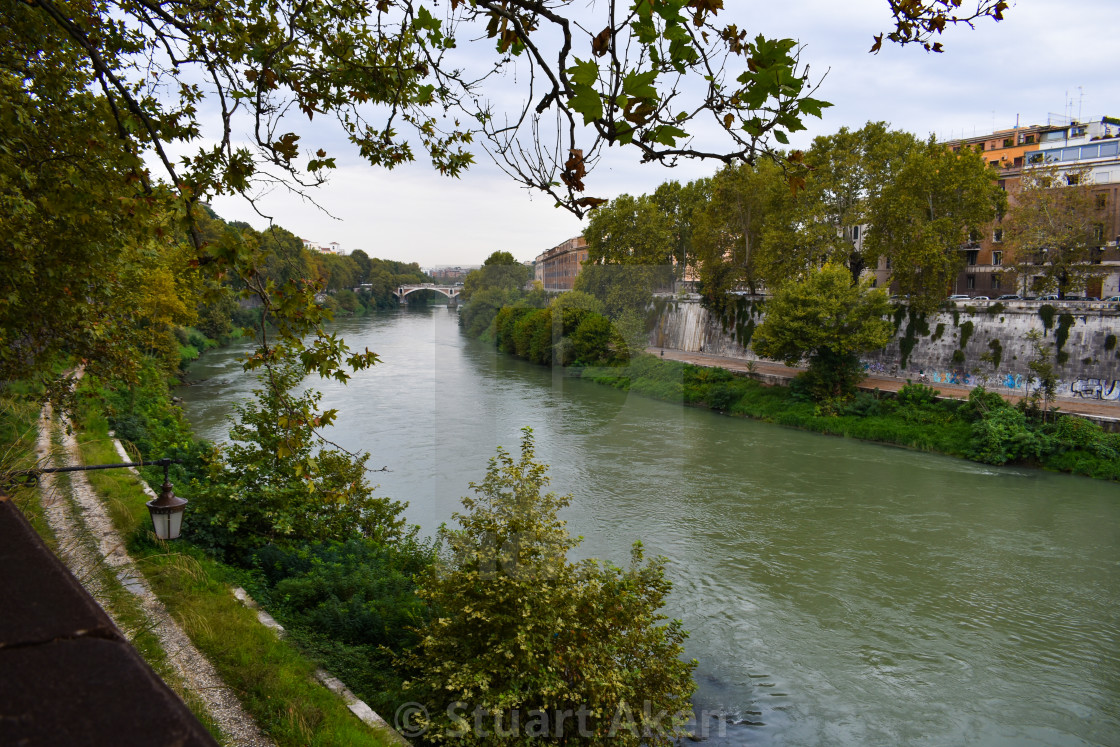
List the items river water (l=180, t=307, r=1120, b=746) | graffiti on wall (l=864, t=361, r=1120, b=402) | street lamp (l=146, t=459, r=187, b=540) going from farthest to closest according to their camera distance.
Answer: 1. graffiti on wall (l=864, t=361, r=1120, b=402)
2. river water (l=180, t=307, r=1120, b=746)
3. street lamp (l=146, t=459, r=187, b=540)

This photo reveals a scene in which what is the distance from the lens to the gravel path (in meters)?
3.93

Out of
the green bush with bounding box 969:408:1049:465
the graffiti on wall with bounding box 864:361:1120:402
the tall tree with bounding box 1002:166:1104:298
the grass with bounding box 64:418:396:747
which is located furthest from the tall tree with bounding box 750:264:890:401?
the grass with bounding box 64:418:396:747

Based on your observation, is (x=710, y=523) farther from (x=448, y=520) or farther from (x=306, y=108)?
(x=306, y=108)

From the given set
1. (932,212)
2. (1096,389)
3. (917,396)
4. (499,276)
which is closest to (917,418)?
(917,396)

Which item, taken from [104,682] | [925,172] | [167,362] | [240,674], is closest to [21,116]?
[240,674]

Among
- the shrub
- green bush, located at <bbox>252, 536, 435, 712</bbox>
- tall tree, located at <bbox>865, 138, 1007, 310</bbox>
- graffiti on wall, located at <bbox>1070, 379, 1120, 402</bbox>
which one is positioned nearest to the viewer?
green bush, located at <bbox>252, 536, 435, 712</bbox>

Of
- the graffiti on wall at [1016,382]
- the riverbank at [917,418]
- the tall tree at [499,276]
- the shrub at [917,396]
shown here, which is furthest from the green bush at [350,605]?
the tall tree at [499,276]

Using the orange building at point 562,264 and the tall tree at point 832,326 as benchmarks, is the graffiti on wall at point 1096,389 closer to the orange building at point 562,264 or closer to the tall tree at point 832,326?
the tall tree at point 832,326

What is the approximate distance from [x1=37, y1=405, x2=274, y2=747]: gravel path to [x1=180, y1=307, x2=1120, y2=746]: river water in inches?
146

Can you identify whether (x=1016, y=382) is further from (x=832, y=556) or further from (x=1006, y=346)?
(x=832, y=556)

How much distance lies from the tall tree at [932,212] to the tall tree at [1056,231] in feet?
2.99

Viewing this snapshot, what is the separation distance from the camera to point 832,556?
32.3 feet

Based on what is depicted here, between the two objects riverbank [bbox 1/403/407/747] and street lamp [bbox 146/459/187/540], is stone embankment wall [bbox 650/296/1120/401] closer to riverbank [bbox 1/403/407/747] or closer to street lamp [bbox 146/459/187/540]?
riverbank [bbox 1/403/407/747]

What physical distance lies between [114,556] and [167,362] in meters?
11.8
